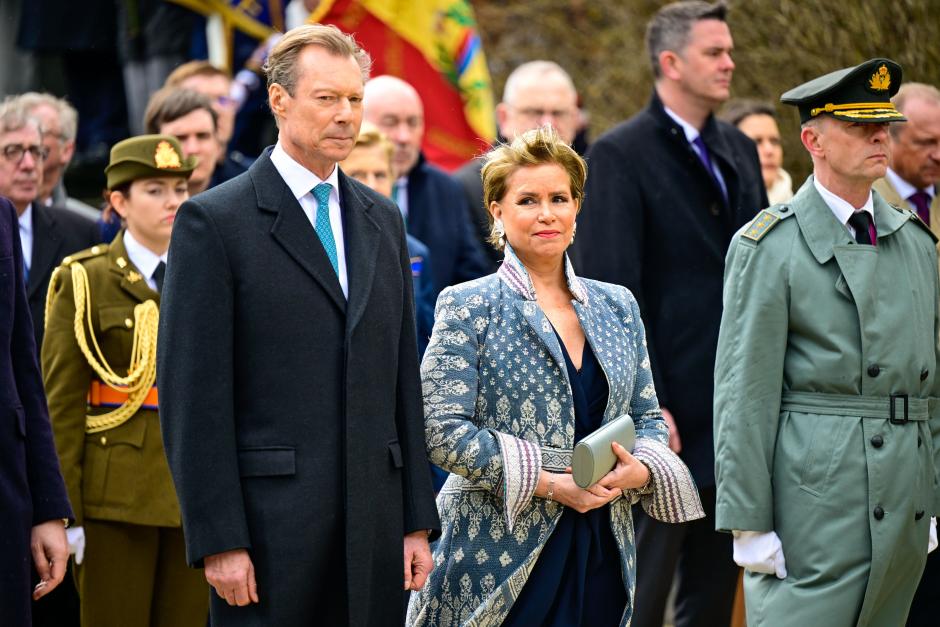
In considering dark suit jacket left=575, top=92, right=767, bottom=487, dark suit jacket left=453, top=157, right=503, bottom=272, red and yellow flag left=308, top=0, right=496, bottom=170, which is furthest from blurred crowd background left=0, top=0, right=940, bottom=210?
dark suit jacket left=453, top=157, right=503, bottom=272

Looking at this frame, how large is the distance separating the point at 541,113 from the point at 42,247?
252 centimetres

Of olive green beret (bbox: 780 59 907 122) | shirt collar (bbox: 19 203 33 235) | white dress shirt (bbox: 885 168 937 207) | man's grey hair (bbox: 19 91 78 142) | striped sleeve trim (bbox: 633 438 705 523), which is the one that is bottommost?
striped sleeve trim (bbox: 633 438 705 523)

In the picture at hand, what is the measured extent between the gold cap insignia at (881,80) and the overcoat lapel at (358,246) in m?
1.65

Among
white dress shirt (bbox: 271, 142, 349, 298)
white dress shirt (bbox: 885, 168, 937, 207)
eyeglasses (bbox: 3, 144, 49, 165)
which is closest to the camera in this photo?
white dress shirt (bbox: 271, 142, 349, 298)

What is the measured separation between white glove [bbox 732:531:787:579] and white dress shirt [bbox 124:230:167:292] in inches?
92.5

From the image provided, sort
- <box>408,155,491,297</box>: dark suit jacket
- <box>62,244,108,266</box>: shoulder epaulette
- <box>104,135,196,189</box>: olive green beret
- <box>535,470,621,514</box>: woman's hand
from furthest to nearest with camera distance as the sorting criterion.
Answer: <box>408,155,491,297</box>: dark suit jacket → <box>104,135,196,189</box>: olive green beret → <box>62,244,108,266</box>: shoulder epaulette → <box>535,470,621,514</box>: woman's hand

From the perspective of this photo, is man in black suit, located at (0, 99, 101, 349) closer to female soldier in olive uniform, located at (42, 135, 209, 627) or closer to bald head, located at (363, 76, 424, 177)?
female soldier in olive uniform, located at (42, 135, 209, 627)

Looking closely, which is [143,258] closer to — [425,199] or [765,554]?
[425,199]

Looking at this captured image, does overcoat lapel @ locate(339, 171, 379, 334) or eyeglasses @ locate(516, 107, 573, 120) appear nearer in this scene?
overcoat lapel @ locate(339, 171, 379, 334)

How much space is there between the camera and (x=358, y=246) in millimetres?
4320

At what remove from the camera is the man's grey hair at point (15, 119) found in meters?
6.16

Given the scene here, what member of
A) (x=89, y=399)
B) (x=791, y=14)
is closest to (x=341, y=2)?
(x=791, y=14)

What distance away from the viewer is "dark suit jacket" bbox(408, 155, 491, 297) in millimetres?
7223

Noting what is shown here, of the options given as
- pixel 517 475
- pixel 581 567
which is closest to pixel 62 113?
pixel 517 475
